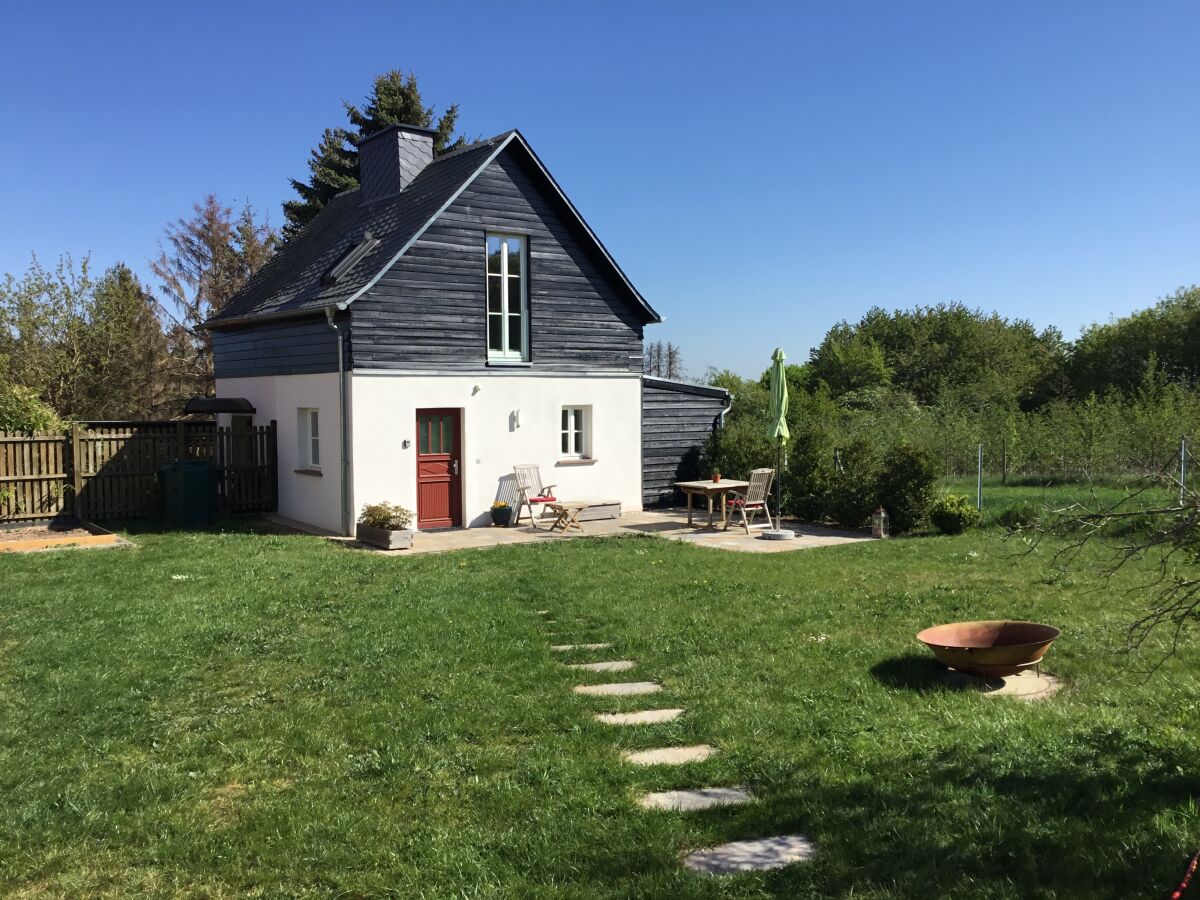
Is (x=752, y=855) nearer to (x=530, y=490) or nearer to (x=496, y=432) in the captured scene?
(x=496, y=432)

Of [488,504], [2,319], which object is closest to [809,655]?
[488,504]

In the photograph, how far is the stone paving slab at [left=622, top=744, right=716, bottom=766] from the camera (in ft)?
17.2

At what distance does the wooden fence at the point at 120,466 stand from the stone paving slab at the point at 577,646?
38.6 feet

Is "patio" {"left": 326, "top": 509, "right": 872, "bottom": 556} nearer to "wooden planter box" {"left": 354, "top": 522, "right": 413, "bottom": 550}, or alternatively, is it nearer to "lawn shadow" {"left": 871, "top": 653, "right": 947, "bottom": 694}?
"wooden planter box" {"left": 354, "top": 522, "right": 413, "bottom": 550}

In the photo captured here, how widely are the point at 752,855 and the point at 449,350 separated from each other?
1338cm

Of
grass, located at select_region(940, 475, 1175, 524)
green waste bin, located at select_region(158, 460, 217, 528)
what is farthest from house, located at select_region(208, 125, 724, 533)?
grass, located at select_region(940, 475, 1175, 524)

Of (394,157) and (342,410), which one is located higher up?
(394,157)

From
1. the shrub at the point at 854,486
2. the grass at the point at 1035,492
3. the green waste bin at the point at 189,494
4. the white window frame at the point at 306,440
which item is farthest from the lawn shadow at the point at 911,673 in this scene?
the green waste bin at the point at 189,494

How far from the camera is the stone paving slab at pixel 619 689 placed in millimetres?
6586

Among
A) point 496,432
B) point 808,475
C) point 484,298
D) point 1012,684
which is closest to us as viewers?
point 1012,684

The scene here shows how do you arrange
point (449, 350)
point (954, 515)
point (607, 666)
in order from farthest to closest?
point (449, 350) < point (954, 515) < point (607, 666)

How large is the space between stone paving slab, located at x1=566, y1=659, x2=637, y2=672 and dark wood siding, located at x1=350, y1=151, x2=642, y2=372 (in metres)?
9.45

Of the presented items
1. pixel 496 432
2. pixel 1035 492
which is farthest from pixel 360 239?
pixel 1035 492

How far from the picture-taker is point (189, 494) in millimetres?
16188
